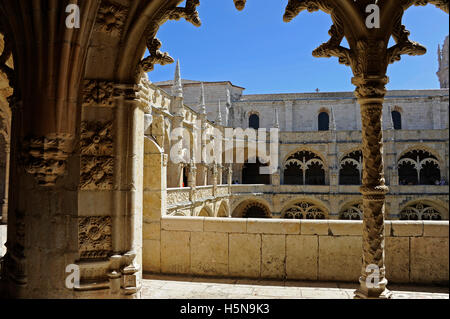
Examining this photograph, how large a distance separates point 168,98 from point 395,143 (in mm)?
18449

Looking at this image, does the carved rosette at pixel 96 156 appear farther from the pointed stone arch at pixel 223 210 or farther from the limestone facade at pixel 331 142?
the pointed stone arch at pixel 223 210

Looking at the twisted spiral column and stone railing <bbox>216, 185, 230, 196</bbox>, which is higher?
the twisted spiral column

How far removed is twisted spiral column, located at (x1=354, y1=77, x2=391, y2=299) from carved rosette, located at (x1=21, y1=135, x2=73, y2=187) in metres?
2.62

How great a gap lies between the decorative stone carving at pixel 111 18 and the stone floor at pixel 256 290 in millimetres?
2853

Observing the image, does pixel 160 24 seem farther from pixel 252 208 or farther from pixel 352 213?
pixel 252 208

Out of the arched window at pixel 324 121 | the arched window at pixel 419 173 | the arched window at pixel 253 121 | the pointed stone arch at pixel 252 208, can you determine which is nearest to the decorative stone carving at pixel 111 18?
the pointed stone arch at pixel 252 208

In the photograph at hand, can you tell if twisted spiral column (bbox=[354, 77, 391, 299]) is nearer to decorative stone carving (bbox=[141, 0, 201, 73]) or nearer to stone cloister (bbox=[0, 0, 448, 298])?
stone cloister (bbox=[0, 0, 448, 298])

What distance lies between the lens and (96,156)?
3.08 m

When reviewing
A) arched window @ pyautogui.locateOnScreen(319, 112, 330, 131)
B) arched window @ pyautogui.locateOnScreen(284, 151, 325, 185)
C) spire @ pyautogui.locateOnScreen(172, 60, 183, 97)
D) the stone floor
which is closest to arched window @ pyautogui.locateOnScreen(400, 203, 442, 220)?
arched window @ pyautogui.locateOnScreen(284, 151, 325, 185)

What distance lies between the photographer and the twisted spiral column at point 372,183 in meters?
3.09

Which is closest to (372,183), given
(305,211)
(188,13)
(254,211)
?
(188,13)

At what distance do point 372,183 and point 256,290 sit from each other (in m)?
1.97

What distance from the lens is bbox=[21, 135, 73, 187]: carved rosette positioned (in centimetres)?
272
